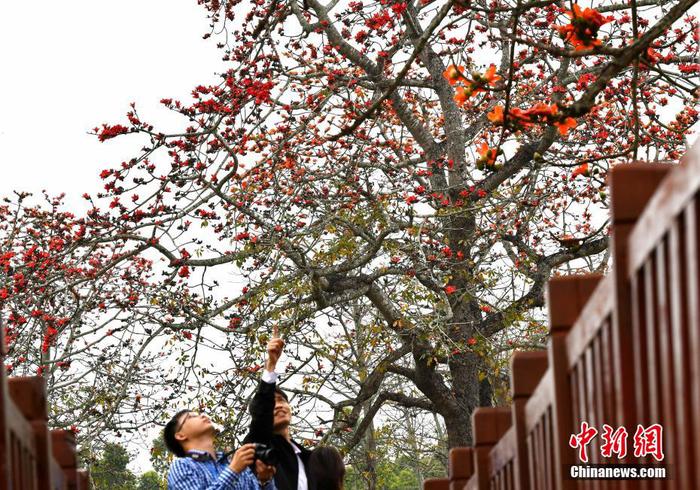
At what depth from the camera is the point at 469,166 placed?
482 inches

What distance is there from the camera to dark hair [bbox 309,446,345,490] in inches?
210

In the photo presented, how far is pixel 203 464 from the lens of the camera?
471 centimetres

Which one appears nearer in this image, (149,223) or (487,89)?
(487,89)

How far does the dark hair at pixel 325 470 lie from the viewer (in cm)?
534

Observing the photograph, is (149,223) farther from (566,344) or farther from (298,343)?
(566,344)

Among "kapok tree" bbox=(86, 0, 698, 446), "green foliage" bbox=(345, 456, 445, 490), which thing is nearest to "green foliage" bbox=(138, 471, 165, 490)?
"green foliage" bbox=(345, 456, 445, 490)

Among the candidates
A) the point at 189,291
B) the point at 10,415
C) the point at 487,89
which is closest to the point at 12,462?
the point at 10,415

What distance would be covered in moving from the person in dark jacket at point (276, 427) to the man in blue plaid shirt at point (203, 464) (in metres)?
0.15

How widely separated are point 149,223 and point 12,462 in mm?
6782

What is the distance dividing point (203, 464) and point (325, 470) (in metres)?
0.82

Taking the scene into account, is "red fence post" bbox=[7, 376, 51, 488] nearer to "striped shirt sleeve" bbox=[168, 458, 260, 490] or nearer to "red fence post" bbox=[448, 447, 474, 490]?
"striped shirt sleeve" bbox=[168, 458, 260, 490]

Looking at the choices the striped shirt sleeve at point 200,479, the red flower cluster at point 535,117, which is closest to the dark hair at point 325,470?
the striped shirt sleeve at point 200,479

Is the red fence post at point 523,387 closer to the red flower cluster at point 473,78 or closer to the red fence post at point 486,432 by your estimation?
the red fence post at point 486,432

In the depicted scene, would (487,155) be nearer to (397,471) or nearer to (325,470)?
(325,470)
